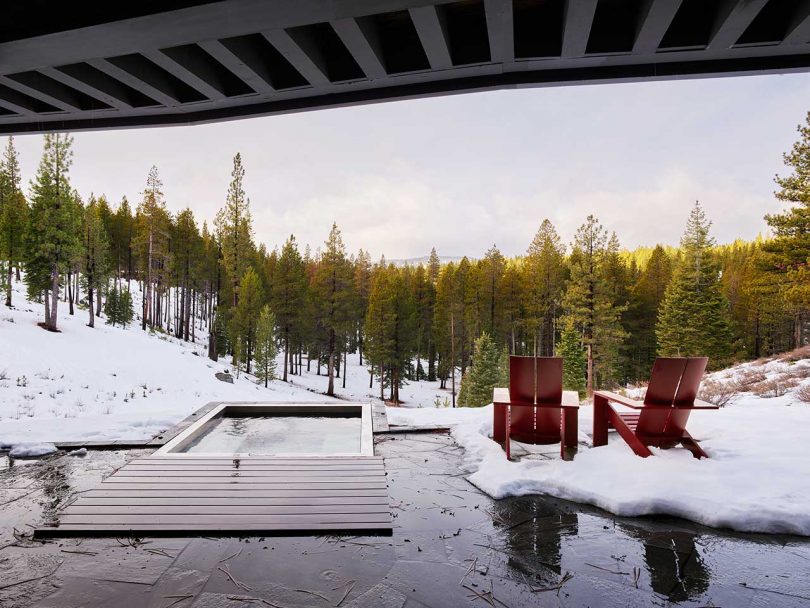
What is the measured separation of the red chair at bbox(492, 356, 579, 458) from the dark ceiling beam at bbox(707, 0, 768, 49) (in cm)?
296

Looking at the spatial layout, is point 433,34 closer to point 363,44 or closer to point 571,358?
point 363,44

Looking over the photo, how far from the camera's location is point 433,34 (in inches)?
100

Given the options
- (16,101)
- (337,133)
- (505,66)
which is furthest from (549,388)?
(337,133)

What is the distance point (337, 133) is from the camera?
2048 cm

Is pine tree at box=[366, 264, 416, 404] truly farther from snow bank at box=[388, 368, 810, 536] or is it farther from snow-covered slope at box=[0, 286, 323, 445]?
snow bank at box=[388, 368, 810, 536]

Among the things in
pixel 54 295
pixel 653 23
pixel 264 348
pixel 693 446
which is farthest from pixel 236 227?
pixel 653 23

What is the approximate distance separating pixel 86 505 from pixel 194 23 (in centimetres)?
360

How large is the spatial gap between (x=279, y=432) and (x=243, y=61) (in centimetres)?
505

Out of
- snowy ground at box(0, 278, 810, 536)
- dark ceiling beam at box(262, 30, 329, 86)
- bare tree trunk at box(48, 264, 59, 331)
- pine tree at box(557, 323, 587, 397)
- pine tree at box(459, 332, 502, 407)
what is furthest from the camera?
pine tree at box(557, 323, 587, 397)

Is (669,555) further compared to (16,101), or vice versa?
(16,101)

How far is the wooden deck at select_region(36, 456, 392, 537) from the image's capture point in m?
3.06

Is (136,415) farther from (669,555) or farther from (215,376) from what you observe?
(215,376)

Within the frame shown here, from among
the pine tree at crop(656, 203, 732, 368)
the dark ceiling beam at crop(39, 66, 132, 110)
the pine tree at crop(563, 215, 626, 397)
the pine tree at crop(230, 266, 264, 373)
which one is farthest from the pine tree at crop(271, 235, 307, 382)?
the dark ceiling beam at crop(39, 66, 132, 110)

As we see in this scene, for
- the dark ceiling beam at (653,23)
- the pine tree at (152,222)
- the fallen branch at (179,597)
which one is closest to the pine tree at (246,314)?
Answer: the pine tree at (152,222)
